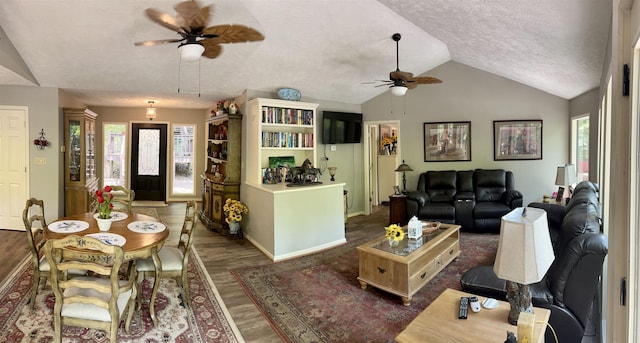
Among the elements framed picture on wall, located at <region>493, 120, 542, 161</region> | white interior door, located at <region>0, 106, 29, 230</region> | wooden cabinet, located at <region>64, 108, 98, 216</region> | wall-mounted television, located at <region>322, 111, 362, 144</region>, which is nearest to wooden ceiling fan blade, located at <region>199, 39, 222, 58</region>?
wall-mounted television, located at <region>322, 111, 362, 144</region>

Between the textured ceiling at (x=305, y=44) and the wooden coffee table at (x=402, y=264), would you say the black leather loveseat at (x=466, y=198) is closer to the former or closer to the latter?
the textured ceiling at (x=305, y=44)

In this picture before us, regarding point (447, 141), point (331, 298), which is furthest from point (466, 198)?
point (331, 298)

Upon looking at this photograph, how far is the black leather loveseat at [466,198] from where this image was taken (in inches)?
222

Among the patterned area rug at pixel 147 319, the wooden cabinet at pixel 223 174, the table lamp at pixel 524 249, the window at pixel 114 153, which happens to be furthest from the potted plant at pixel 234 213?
the window at pixel 114 153

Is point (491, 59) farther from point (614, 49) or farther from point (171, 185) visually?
point (171, 185)

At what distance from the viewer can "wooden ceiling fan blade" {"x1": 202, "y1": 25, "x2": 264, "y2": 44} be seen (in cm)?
284

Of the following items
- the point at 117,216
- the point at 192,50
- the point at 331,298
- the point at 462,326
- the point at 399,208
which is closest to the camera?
the point at 462,326

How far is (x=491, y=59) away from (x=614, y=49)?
4.27 metres

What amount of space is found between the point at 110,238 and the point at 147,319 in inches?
29.2

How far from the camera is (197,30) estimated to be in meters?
2.90

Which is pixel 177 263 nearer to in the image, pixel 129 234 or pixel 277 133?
pixel 129 234

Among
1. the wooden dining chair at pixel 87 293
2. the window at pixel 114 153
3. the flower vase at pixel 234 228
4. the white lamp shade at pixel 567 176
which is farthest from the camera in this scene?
the window at pixel 114 153

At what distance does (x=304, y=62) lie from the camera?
5082 mm

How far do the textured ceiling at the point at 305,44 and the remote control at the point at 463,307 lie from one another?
7.43ft
